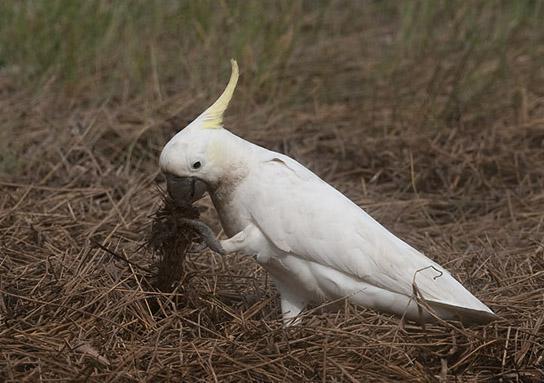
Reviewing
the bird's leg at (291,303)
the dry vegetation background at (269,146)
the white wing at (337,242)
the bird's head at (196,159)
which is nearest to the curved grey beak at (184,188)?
the bird's head at (196,159)

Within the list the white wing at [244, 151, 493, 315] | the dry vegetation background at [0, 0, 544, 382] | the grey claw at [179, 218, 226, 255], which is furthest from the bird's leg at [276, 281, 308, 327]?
the grey claw at [179, 218, 226, 255]

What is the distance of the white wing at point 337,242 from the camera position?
126 inches

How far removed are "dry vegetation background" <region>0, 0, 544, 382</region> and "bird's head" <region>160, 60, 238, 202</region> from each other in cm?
39

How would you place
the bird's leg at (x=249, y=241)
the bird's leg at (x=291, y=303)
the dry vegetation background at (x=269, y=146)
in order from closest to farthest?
1. the dry vegetation background at (x=269, y=146)
2. the bird's leg at (x=249, y=241)
3. the bird's leg at (x=291, y=303)

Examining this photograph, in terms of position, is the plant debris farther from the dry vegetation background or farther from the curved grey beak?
the dry vegetation background

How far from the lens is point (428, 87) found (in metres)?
5.72

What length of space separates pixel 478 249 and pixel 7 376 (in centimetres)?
225

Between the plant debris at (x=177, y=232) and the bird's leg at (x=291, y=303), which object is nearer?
the plant debris at (x=177, y=232)

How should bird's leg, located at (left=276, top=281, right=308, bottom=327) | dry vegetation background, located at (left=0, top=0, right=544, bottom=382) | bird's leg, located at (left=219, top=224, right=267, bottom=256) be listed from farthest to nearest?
bird's leg, located at (left=276, top=281, right=308, bottom=327), bird's leg, located at (left=219, top=224, right=267, bottom=256), dry vegetation background, located at (left=0, top=0, right=544, bottom=382)

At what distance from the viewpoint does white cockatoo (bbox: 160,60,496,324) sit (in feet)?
10.4

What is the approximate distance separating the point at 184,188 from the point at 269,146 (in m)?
2.23

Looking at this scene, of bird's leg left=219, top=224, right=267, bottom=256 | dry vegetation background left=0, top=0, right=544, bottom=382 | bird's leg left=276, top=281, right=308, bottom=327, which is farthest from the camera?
bird's leg left=276, top=281, right=308, bottom=327

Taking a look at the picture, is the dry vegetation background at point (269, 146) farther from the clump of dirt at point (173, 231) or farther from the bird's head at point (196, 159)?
the bird's head at point (196, 159)

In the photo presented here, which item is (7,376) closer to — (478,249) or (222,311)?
(222,311)
